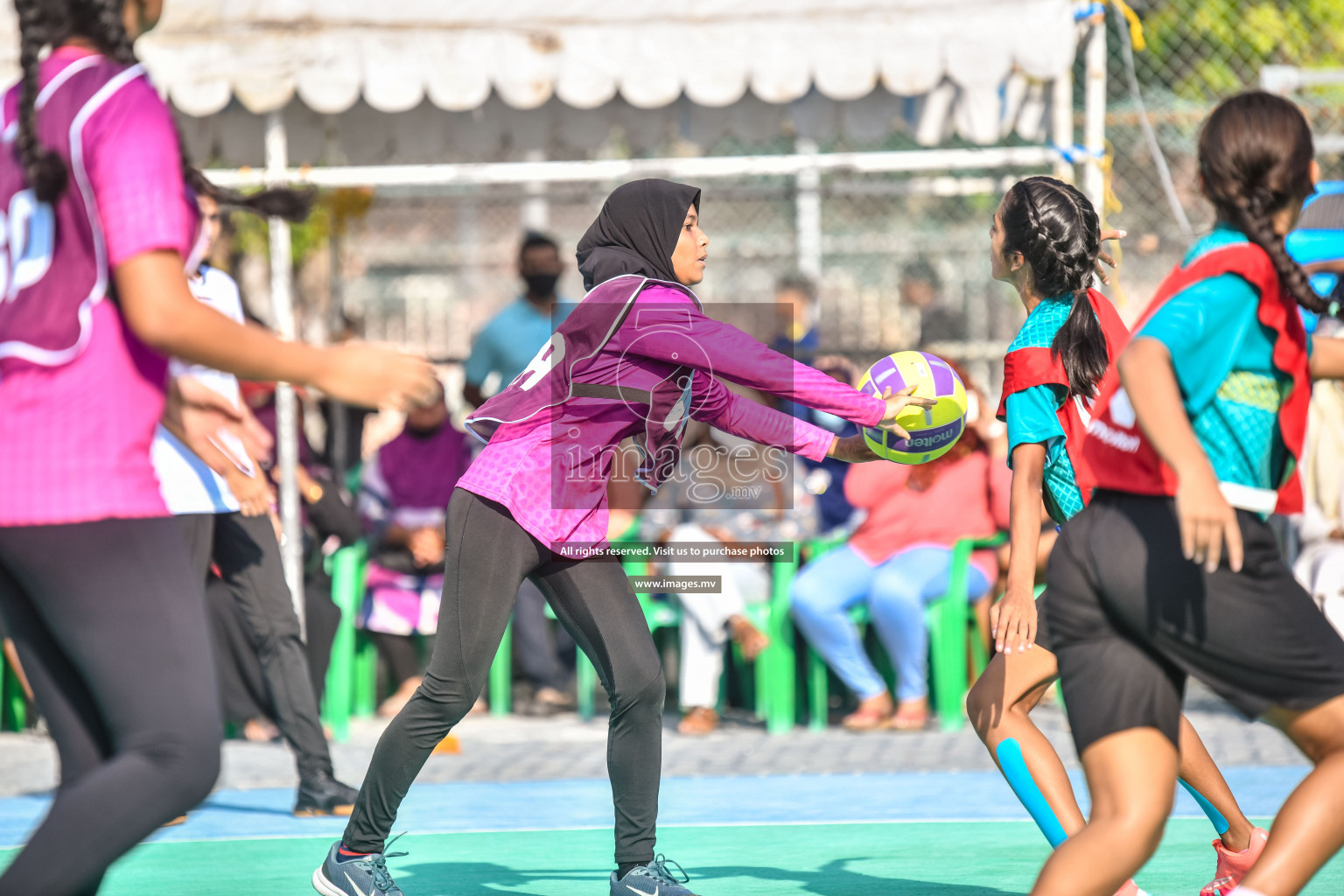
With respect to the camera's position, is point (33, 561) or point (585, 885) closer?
point (33, 561)

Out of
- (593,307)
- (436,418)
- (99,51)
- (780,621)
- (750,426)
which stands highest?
(99,51)

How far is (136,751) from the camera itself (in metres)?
2.76

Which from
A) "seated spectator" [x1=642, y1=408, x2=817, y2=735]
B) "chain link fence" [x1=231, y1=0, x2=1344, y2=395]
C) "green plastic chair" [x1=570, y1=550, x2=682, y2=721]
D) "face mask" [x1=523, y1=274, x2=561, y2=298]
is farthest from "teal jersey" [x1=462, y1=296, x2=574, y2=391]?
"green plastic chair" [x1=570, y1=550, x2=682, y2=721]

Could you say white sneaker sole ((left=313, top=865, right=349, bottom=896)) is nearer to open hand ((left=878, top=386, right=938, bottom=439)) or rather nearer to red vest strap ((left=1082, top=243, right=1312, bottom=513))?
open hand ((left=878, top=386, right=938, bottom=439))

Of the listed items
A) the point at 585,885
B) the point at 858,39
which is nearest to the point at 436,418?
the point at 858,39

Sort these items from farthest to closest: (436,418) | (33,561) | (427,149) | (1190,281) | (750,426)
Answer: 1. (427,149)
2. (436,418)
3. (750,426)
4. (1190,281)
5. (33,561)

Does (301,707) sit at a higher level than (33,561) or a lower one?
lower

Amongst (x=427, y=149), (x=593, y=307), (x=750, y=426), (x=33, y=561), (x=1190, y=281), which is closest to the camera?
(x=33, y=561)

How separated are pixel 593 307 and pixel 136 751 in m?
2.02

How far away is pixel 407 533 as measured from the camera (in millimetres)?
8906

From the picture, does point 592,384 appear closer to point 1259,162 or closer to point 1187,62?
point 1259,162

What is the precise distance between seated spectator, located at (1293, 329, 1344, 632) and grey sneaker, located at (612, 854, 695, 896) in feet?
15.0

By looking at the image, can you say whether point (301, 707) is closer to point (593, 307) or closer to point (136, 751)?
point (593, 307)

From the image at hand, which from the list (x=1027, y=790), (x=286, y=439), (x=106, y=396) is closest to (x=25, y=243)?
(x=106, y=396)
